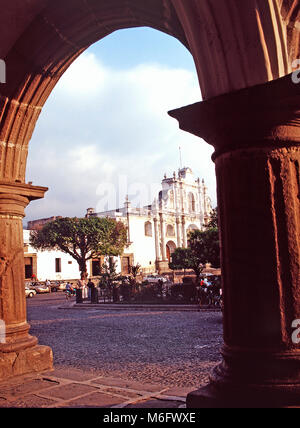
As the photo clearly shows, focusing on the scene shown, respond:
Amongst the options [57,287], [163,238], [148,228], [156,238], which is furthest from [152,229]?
[57,287]

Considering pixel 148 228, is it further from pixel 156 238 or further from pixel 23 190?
pixel 23 190

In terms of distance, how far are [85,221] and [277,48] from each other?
96.0ft

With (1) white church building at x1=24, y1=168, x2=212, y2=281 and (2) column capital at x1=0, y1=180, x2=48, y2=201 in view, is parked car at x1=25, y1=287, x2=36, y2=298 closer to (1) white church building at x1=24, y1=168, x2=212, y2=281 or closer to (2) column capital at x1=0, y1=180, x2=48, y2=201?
(1) white church building at x1=24, y1=168, x2=212, y2=281

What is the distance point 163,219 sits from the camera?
4794 cm

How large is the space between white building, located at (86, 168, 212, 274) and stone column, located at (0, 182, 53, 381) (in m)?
36.0

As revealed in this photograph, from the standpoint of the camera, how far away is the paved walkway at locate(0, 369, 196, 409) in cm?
313

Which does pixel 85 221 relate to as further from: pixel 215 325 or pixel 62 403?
pixel 62 403

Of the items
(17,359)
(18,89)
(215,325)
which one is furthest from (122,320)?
(18,89)

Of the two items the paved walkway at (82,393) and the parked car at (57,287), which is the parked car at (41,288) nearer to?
the parked car at (57,287)

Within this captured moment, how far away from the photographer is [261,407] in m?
1.90

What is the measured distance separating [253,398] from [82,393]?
1987 millimetres

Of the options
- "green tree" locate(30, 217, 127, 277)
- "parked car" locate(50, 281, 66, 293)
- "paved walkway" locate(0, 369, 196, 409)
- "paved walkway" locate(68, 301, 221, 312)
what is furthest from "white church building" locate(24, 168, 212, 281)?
"paved walkway" locate(0, 369, 196, 409)

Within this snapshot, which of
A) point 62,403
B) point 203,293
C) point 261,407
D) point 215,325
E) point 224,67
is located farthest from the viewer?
point 203,293

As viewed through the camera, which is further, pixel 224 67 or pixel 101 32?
pixel 101 32
